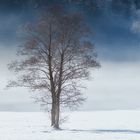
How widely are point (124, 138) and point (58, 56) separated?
1241 centimetres

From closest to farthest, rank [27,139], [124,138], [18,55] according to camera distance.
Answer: [27,139]
[124,138]
[18,55]

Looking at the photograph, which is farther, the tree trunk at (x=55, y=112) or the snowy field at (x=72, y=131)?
the tree trunk at (x=55, y=112)

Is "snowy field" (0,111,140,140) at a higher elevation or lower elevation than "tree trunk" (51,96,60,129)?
lower

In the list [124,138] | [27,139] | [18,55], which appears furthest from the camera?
[18,55]

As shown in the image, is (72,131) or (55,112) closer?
(72,131)

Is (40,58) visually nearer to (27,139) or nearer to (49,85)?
(49,85)

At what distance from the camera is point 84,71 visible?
38312 mm

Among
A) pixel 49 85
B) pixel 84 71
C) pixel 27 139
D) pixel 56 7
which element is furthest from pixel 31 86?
pixel 27 139

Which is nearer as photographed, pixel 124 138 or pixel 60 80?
pixel 124 138

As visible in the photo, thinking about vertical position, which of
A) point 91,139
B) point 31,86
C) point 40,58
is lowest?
point 91,139

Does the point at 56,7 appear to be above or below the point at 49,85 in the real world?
above

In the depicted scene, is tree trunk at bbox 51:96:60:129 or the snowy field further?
tree trunk at bbox 51:96:60:129

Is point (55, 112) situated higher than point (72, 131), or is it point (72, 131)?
point (55, 112)

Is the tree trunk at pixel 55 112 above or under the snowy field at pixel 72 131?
above
